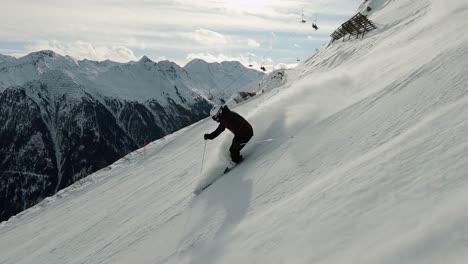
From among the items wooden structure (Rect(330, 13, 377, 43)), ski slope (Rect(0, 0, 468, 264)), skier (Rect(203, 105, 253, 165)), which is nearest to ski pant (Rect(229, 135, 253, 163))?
skier (Rect(203, 105, 253, 165))

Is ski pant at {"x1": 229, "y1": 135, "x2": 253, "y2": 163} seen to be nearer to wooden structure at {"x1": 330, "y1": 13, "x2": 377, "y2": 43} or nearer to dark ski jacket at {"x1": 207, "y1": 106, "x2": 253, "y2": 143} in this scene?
dark ski jacket at {"x1": 207, "y1": 106, "x2": 253, "y2": 143}

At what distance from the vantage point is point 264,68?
1019 inches

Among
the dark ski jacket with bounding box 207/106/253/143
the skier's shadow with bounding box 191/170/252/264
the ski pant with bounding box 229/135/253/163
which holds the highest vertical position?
the dark ski jacket with bounding box 207/106/253/143

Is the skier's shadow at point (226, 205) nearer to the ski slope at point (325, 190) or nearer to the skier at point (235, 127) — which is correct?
the ski slope at point (325, 190)

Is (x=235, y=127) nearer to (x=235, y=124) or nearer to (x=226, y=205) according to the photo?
(x=235, y=124)

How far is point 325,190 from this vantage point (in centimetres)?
577

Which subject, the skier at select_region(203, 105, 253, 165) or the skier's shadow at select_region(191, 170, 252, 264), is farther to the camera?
A: the skier at select_region(203, 105, 253, 165)

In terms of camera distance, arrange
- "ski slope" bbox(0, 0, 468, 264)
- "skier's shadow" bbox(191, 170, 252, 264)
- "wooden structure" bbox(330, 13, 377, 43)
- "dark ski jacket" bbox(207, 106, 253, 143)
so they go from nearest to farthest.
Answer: "ski slope" bbox(0, 0, 468, 264) → "skier's shadow" bbox(191, 170, 252, 264) → "dark ski jacket" bbox(207, 106, 253, 143) → "wooden structure" bbox(330, 13, 377, 43)

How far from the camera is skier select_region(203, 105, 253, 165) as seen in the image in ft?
33.6

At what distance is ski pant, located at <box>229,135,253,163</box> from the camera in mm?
10312

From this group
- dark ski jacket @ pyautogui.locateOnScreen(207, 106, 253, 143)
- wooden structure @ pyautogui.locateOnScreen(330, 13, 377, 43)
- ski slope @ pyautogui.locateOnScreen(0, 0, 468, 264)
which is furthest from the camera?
wooden structure @ pyautogui.locateOnScreen(330, 13, 377, 43)

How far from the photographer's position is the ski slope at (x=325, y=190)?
4199 millimetres

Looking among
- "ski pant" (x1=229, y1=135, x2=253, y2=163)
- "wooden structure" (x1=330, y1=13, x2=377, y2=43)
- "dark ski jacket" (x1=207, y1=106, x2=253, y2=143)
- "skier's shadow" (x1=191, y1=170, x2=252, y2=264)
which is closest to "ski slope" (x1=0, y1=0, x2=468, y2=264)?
"skier's shadow" (x1=191, y1=170, x2=252, y2=264)

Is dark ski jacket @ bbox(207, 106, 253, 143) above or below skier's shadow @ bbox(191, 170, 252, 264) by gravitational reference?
above
